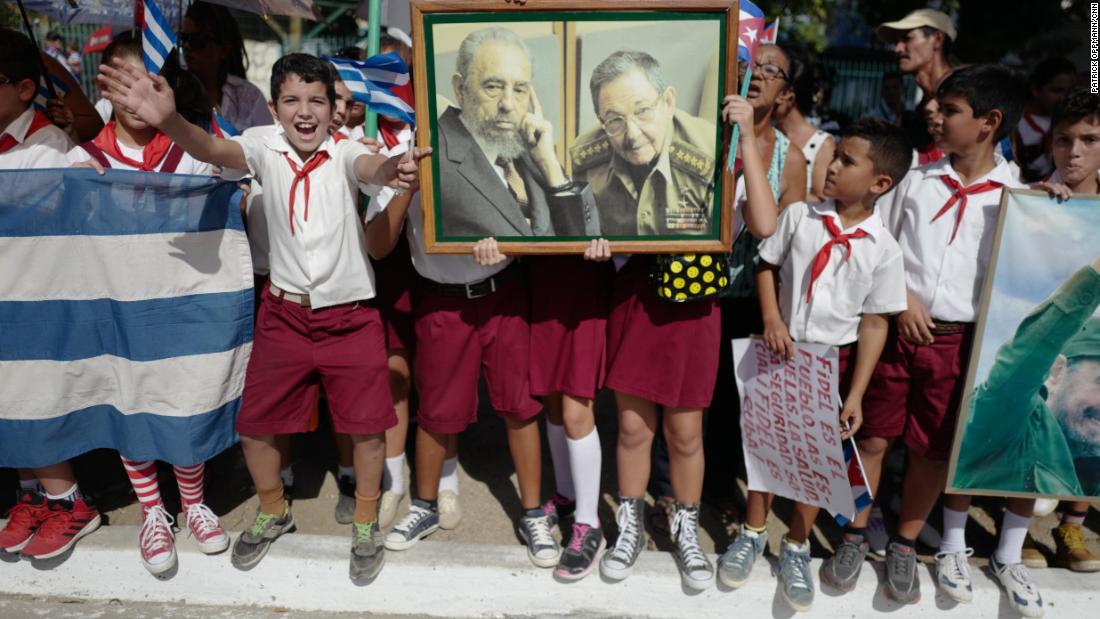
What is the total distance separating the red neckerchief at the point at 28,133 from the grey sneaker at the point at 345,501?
2.00 m

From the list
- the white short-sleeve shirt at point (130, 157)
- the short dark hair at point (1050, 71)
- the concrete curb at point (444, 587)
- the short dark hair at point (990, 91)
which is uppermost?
the short dark hair at point (1050, 71)

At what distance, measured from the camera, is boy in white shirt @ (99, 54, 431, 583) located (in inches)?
121

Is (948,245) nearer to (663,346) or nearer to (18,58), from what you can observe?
(663,346)

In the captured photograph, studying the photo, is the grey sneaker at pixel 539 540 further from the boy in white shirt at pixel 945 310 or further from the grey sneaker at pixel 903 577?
the grey sneaker at pixel 903 577

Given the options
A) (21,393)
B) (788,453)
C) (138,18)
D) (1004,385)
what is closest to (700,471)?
(788,453)

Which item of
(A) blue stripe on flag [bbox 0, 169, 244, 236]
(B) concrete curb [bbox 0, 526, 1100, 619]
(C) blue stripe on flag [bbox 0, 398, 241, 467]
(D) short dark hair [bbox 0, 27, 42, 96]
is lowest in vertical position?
(B) concrete curb [bbox 0, 526, 1100, 619]

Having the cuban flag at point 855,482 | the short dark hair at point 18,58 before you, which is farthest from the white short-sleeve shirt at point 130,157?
the cuban flag at point 855,482

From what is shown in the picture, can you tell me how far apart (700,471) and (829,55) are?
14.9m

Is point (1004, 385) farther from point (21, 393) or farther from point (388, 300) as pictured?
point (21, 393)

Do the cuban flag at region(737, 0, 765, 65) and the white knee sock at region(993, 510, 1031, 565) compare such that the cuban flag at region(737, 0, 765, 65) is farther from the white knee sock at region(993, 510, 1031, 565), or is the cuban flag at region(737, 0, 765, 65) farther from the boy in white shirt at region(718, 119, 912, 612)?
the white knee sock at region(993, 510, 1031, 565)

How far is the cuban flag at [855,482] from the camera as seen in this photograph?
316 centimetres

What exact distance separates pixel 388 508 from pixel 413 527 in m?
0.32

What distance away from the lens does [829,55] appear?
16.3 metres

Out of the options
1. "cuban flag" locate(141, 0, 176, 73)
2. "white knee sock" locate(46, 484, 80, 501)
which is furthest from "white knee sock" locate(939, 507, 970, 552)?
"white knee sock" locate(46, 484, 80, 501)
